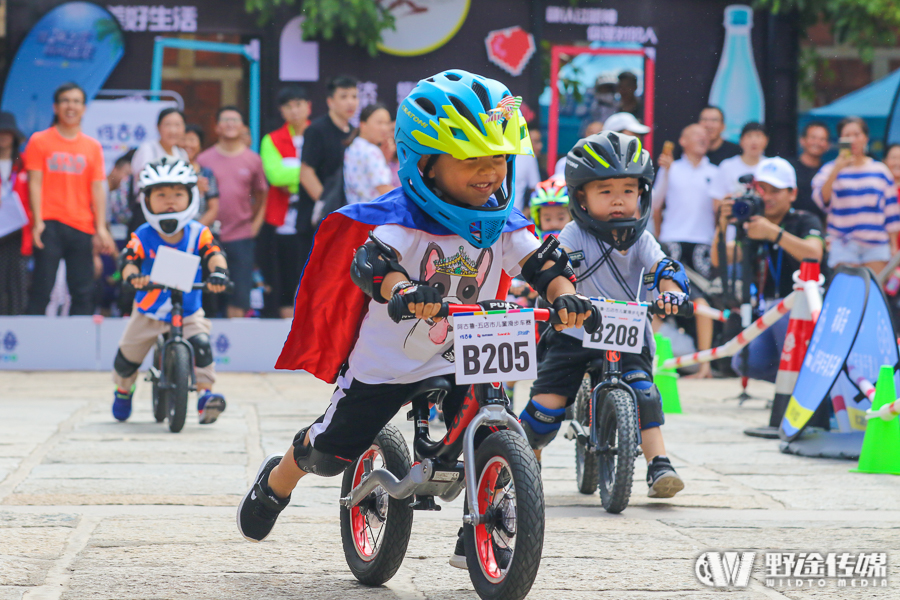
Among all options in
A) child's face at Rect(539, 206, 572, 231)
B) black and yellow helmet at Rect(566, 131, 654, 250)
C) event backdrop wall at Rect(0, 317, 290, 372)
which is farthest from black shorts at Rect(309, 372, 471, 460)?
event backdrop wall at Rect(0, 317, 290, 372)

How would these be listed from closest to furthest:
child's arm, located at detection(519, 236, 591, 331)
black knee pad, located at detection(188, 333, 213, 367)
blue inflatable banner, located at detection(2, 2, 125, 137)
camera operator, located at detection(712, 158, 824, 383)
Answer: child's arm, located at detection(519, 236, 591, 331), black knee pad, located at detection(188, 333, 213, 367), camera operator, located at detection(712, 158, 824, 383), blue inflatable banner, located at detection(2, 2, 125, 137)

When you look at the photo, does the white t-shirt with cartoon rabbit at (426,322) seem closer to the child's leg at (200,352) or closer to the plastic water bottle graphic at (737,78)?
the child's leg at (200,352)

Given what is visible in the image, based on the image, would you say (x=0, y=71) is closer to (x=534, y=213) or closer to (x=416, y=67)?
(x=416, y=67)

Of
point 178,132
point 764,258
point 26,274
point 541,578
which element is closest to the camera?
point 541,578

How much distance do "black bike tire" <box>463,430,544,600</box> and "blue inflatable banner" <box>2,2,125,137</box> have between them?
9.89 m

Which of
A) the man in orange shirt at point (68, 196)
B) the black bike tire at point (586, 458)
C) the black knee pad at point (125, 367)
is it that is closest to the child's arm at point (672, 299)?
the black bike tire at point (586, 458)

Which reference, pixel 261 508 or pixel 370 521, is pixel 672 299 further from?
pixel 261 508

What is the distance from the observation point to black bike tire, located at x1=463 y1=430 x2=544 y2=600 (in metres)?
3.15

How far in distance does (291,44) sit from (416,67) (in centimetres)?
131

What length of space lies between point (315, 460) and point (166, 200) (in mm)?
4088

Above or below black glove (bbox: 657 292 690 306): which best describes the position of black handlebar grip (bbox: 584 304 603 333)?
above

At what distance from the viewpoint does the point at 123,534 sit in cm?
430

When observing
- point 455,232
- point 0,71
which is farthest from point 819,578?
point 0,71

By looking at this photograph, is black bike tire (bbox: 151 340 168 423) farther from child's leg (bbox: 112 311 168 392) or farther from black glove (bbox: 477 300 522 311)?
black glove (bbox: 477 300 522 311)
